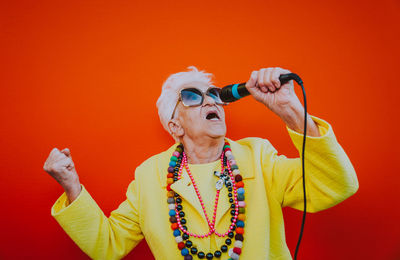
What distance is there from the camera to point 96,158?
1.88 metres

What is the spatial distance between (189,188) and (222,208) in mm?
195

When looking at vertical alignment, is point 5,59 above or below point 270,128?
above

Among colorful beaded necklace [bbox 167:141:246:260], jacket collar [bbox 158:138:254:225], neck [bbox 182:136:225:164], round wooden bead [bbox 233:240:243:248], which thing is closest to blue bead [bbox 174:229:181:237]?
colorful beaded necklace [bbox 167:141:246:260]

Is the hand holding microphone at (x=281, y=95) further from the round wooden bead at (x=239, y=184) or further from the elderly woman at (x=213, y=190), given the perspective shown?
the round wooden bead at (x=239, y=184)

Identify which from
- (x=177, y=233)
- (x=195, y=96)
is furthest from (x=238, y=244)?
(x=195, y=96)

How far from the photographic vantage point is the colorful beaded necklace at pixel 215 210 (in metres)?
1.30

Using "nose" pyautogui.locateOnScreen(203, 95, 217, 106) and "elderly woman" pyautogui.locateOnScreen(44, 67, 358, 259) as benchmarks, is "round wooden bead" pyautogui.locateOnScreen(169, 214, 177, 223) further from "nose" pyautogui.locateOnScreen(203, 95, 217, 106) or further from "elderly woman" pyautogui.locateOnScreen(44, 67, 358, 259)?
"nose" pyautogui.locateOnScreen(203, 95, 217, 106)

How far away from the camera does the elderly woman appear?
1121 millimetres

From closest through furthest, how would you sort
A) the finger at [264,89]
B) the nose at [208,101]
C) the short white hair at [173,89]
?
the finger at [264,89], the nose at [208,101], the short white hair at [173,89]

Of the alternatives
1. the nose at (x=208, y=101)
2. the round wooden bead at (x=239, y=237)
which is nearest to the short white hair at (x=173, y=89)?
the nose at (x=208, y=101)

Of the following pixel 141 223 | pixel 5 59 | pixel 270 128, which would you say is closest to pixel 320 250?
pixel 270 128

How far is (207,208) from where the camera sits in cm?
139

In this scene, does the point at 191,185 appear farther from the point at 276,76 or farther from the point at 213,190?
the point at 276,76

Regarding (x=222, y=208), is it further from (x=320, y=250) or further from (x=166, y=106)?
(x=320, y=250)
